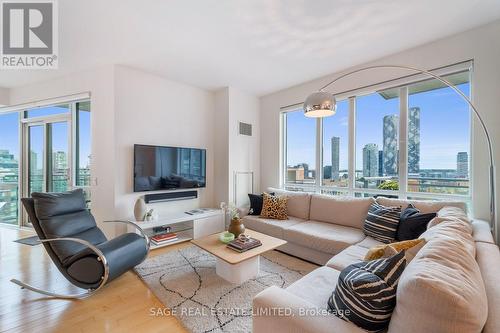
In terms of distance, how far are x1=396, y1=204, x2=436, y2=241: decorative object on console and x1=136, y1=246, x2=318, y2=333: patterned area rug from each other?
1.04 m

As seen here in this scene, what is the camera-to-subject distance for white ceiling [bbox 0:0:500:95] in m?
2.04

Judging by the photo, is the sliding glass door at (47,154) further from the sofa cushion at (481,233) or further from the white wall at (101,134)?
the sofa cushion at (481,233)

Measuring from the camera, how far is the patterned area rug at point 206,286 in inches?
69.0

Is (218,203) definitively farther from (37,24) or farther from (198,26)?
(37,24)

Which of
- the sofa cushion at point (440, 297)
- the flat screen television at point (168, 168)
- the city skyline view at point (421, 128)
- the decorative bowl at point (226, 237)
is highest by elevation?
A: the city skyline view at point (421, 128)

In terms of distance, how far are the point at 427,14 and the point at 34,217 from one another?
4.29m

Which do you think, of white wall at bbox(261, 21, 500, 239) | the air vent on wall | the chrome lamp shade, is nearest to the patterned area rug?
the chrome lamp shade

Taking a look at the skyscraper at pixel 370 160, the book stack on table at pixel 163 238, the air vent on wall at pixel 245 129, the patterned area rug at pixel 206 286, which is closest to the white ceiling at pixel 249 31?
the air vent on wall at pixel 245 129

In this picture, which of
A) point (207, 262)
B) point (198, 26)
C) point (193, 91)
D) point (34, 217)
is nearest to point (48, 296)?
point (34, 217)

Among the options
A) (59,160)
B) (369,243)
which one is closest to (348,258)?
(369,243)

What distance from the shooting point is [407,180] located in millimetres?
2973

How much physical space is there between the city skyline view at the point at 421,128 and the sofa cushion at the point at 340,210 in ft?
2.27

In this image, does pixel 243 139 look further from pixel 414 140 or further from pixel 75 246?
pixel 75 246

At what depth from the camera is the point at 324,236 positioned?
102 inches
